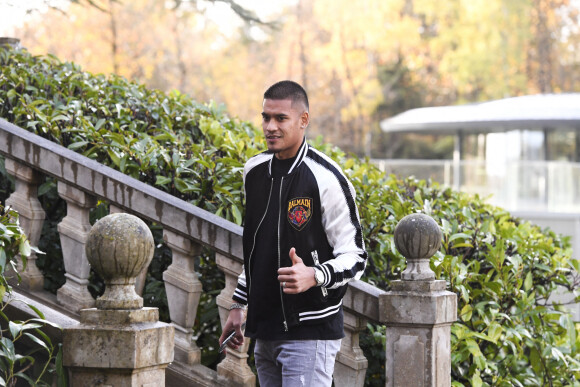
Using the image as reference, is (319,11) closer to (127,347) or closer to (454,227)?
(454,227)

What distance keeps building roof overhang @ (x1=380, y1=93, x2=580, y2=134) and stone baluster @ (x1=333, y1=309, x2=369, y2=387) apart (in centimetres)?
1864

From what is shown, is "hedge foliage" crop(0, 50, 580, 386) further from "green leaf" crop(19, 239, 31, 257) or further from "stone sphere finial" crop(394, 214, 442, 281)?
"green leaf" crop(19, 239, 31, 257)

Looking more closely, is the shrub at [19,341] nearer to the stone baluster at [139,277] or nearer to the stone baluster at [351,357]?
the stone baluster at [139,277]

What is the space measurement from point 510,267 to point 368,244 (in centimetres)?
98

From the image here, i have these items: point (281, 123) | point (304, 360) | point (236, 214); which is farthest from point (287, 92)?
point (236, 214)

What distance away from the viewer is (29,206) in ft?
15.1

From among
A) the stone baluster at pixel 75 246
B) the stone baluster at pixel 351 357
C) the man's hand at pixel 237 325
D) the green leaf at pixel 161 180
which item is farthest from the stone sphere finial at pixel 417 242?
the stone baluster at pixel 75 246

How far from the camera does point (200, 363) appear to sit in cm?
438

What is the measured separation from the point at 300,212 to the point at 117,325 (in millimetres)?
867

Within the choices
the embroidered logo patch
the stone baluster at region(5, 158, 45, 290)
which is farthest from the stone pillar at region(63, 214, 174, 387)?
the stone baluster at region(5, 158, 45, 290)

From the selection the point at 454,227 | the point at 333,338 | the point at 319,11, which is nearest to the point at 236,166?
the point at 454,227

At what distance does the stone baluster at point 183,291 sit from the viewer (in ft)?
14.0

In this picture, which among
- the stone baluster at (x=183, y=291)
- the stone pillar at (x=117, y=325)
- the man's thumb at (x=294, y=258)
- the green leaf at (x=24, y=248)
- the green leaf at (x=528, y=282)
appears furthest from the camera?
the green leaf at (x=528, y=282)

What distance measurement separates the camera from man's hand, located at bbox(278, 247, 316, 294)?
3068 mm
